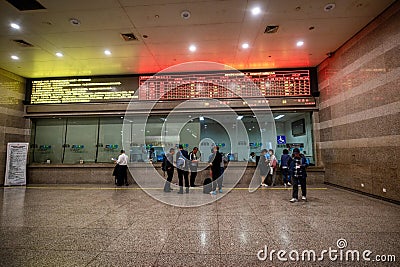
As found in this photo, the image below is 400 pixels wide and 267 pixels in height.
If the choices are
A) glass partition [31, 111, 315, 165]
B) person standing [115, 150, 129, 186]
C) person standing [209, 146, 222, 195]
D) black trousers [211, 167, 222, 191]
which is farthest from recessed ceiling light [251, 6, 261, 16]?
person standing [115, 150, 129, 186]

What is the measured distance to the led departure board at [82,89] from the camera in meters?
8.55

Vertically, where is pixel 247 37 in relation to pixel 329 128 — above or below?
above

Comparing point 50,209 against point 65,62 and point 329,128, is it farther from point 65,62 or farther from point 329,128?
point 329,128

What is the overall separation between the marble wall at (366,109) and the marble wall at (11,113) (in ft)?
38.8

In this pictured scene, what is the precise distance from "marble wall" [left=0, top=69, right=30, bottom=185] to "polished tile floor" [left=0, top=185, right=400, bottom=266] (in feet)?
14.6

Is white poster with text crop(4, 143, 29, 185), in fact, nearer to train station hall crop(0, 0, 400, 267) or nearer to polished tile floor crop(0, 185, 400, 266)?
train station hall crop(0, 0, 400, 267)

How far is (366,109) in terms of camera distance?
572 centimetres

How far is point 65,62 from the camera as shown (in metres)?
7.52

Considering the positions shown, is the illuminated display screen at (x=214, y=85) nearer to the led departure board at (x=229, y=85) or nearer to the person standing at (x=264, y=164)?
the led departure board at (x=229, y=85)

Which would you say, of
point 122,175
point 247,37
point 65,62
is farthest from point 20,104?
point 247,37

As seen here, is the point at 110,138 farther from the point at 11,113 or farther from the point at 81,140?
the point at 11,113

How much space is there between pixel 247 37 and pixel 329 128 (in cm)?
433

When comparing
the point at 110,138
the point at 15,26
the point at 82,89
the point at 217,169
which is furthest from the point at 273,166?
the point at 15,26

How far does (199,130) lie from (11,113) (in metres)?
7.51
